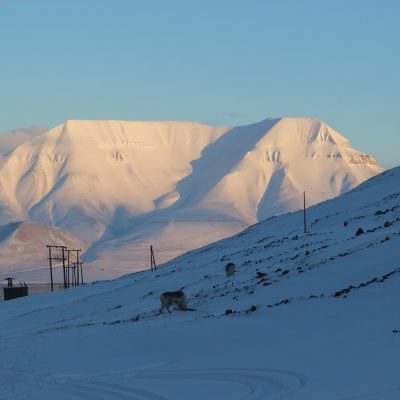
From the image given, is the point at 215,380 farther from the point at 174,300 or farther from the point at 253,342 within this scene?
the point at 174,300

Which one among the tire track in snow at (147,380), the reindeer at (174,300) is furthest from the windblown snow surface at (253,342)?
the reindeer at (174,300)

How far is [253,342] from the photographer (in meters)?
19.9

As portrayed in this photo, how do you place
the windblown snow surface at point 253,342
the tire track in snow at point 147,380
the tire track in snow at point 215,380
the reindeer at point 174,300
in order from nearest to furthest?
the tire track in snow at point 215,380 → the tire track in snow at point 147,380 → the windblown snow surface at point 253,342 → the reindeer at point 174,300

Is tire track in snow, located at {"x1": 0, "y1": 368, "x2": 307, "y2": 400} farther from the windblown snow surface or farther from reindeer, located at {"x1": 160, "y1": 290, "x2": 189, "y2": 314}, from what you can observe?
reindeer, located at {"x1": 160, "y1": 290, "x2": 189, "y2": 314}

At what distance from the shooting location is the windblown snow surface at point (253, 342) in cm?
1537

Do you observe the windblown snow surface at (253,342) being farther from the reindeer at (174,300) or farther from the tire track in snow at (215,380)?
the reindeer at (174,300)

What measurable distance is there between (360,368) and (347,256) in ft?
50.6

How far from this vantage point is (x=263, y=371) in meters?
16.5

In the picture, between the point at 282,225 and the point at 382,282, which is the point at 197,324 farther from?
the point at 282,225

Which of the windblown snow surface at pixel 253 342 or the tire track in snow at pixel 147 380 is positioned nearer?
the tire track in snow at pixel 147 380

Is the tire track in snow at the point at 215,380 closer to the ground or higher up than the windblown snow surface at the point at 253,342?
closer to the ground

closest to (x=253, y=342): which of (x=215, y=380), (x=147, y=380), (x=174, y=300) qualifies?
(x=147, y=380)

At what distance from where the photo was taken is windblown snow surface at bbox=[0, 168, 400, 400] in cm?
1537

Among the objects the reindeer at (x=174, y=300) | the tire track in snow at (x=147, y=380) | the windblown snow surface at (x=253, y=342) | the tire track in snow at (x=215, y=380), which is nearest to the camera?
the tire track in snow at (x=215, y=380)
